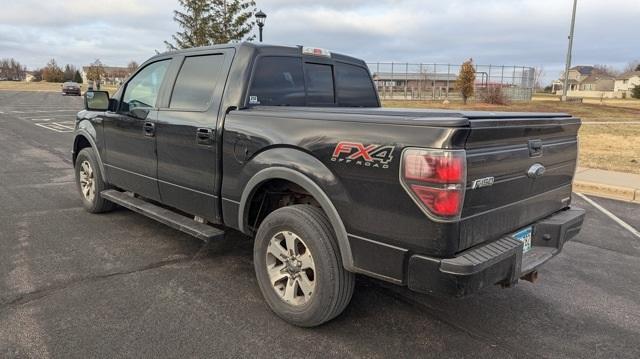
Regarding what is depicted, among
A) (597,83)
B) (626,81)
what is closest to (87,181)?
(626,81)

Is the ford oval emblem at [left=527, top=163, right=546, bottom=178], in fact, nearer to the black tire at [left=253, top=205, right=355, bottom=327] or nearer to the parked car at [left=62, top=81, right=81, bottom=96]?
the black tire at [left=253, top=205, right=355, bottom=327]

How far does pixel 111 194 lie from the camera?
5.37 m

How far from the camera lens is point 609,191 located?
8.20 metres

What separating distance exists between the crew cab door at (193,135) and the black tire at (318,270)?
883 mm

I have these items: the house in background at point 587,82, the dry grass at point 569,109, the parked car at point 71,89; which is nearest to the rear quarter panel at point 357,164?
the dry grass at point 569,109

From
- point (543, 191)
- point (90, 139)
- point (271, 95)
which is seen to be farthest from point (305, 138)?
point (90, 139)

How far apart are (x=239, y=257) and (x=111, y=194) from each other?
1739 millimetres

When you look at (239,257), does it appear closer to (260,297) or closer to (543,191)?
(260,297)

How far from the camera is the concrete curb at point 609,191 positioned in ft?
26.0

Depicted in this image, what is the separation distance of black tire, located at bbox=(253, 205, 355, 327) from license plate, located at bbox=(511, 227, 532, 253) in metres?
1.11

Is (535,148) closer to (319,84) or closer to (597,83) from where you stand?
(319,84)

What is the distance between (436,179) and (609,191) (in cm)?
699

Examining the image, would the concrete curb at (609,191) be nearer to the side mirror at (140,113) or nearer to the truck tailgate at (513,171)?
the truck tailgate at (513,171)

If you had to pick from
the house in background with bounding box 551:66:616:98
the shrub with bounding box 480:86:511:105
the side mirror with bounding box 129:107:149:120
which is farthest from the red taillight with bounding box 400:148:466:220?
the house in background with bounding box 551:66:616:98
